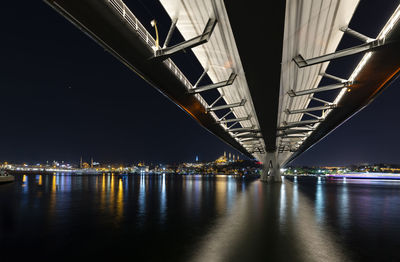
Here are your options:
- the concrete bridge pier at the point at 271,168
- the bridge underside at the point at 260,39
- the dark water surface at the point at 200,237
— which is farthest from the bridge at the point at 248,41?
the concrete bridge pier at the point at 271,168

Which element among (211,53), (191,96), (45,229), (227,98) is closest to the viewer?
(45,229)

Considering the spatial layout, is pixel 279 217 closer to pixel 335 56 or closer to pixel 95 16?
pixel 335 56

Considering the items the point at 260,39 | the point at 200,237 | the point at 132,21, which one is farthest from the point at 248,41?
the point at 200,237

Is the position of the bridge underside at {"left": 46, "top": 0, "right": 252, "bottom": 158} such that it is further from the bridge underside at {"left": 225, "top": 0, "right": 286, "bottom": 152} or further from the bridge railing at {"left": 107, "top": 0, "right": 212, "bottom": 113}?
the bridge underside at {"left": 225, "top": 0, "right": 286, "bottom": 152}

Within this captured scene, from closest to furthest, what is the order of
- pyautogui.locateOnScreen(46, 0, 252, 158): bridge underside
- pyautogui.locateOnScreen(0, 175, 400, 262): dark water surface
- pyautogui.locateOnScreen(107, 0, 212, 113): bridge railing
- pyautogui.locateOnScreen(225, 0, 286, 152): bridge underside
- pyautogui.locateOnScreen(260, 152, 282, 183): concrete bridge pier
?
pyautogui.locateOnScreen(225, 0, 286, 152): bridge underside
pyautogui.locateOnScreen(0, 175, 400, 262): dark water surface
pyautogui.locateOnScreen(46, 0, 252, 158): bridge underside
pyautogui.locateOnScreen(107, 0, 212, 113): bridge railing
pyautogui.locateOnScreen(260, 152, 282, 183): concrete bridge pier

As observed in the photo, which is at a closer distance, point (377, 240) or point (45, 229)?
point (377, 240)

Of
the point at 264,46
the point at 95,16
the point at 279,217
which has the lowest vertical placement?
the point at 279,217

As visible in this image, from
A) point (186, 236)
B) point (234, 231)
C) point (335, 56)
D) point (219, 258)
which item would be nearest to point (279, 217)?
point (234, 231)

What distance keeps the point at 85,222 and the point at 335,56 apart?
15.3 m

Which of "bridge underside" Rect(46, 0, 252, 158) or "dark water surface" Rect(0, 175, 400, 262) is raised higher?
"bridge underside" Rect(46, 0, 252, 158)

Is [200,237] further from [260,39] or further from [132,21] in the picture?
[132,21]

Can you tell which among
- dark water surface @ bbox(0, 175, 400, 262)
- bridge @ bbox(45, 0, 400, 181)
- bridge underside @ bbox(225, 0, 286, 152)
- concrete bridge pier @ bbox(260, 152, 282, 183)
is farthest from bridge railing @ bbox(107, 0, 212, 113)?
concrete bridge pier @ bbox(260, 152, 282, 183)

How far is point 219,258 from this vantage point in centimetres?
672

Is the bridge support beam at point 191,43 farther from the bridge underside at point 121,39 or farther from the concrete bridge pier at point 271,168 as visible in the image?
the concrete bridge pier at point 271,168
